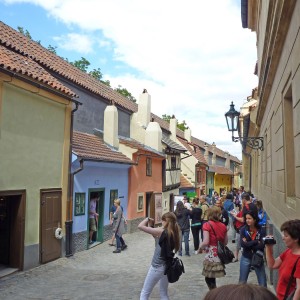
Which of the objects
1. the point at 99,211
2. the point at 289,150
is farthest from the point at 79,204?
the point at 289,150

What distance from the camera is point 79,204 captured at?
13.0 meters

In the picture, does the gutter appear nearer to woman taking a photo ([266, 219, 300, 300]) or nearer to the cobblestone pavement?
the cobblestone pavement

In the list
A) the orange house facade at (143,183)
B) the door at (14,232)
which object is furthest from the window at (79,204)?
the orange house facade at (143,183)

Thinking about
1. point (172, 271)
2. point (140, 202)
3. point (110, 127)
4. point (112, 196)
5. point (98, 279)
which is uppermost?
point (110, 127)

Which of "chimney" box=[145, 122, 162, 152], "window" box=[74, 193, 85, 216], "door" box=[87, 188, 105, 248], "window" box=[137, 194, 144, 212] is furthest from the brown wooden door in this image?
"chimney" box=[145, 122, 162, 152]

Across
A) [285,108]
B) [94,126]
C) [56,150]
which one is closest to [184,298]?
[285,108]

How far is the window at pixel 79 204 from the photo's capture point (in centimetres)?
1278

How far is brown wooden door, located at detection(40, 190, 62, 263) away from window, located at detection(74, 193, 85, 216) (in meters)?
1.45

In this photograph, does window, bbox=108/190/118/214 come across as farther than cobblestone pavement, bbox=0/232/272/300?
Yes

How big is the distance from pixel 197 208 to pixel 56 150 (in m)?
4.61

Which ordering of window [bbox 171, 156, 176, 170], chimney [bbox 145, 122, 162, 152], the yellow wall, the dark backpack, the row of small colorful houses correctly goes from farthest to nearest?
window [bbox 171, 156, 176, 170] < chimney [bbox 145, 122, 162, 152] < the row of small colorful houses < the yellow wall < the dark backpack

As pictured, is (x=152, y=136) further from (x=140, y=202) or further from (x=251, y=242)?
(x=251, y=242)

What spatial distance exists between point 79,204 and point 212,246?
25.0 ft

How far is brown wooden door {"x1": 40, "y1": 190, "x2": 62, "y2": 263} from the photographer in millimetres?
10445
